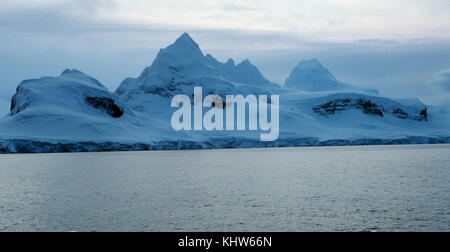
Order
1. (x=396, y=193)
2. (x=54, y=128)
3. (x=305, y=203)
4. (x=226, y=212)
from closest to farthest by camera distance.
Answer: (x=226, y=212) → (x=305, y=203) → (x=396, y=193) → (x=54, y=128)

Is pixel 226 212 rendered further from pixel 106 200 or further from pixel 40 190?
pixel 40 190

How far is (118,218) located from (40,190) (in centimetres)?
2241

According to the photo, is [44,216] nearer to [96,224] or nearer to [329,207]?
[96,224]

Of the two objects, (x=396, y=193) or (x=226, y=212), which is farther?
(x=396, y=193)

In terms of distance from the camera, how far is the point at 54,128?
178125 mm

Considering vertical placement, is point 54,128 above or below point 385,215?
above

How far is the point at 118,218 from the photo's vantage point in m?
36.6
